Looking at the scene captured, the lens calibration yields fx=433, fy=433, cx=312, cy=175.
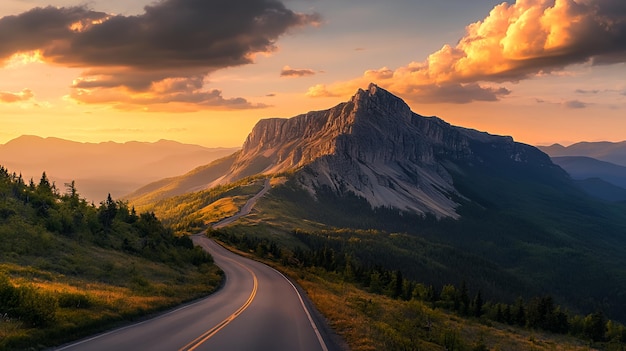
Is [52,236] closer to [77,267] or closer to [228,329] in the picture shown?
[77,267]

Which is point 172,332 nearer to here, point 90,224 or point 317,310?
point 317,310

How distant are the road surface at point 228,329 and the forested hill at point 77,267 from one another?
1.93 m

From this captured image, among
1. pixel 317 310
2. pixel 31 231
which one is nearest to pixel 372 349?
pixel 317 310

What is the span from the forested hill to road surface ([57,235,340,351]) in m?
1.93

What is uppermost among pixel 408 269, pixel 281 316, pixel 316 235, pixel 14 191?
pixel 14 191

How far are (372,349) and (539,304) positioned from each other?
228 feet

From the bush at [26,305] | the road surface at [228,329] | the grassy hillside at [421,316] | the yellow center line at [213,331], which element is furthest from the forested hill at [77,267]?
the grassy hillside at [421,316]

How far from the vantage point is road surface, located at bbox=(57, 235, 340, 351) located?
1972 cm

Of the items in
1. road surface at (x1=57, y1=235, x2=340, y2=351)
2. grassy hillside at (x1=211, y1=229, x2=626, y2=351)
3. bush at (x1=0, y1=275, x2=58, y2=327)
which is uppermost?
bush at (x1=0, y1=275, x2=58, y2=327)

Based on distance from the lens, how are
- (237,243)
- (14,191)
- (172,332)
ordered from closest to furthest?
1. (172,332)
2. (14,191)
3. (237,243)

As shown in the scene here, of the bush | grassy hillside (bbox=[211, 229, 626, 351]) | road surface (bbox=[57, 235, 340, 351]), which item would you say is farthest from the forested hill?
grassy hillside (bbox=[211, 229, 626, 351])

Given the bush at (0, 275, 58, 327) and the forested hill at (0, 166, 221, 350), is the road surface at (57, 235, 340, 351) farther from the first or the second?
the bush at (0, 275, 58, 327)

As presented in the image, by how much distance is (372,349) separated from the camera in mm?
20078

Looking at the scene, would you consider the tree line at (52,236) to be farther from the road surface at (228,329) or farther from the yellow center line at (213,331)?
the yellow center line at (213,331)
